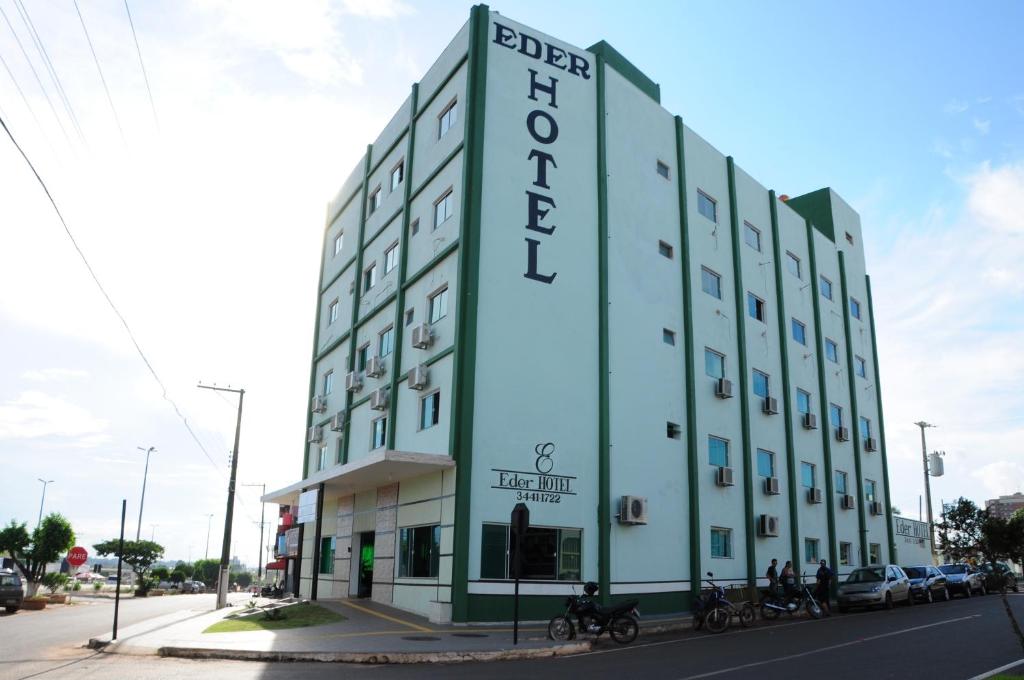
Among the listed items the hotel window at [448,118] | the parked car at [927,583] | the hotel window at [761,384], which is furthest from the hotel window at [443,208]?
the parked car at [927,583]

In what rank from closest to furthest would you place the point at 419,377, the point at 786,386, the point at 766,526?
the point at 419,377 → the point at 766,526 → the point at 786,386

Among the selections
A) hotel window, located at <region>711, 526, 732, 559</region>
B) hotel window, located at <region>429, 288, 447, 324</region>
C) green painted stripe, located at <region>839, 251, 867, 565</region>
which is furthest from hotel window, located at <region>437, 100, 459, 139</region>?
green painted stripe, located at <region>839, 251, 867, 565</region>

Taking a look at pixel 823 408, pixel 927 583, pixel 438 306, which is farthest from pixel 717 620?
pixel 823 408

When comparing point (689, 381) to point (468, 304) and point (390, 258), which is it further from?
point (390, 258)

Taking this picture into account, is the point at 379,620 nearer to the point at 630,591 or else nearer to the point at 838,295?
the point at 630,591

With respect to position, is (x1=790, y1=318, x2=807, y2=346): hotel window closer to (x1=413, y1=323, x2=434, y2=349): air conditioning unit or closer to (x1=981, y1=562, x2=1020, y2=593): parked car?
(x1=413, y1=323, x2=434, y2=349): air conditioning unit

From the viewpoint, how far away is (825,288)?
→ 3806 centimetres

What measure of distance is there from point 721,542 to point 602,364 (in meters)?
8.35

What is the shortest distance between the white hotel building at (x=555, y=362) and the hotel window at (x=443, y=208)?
96 mm

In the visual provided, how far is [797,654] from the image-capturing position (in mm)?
13695

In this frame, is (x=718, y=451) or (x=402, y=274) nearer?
(x=402, y=274)

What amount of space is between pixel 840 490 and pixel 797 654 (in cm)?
2337

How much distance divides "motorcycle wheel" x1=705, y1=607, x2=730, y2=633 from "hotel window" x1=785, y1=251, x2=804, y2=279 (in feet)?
66.0

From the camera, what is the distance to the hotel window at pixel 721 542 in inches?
1035
